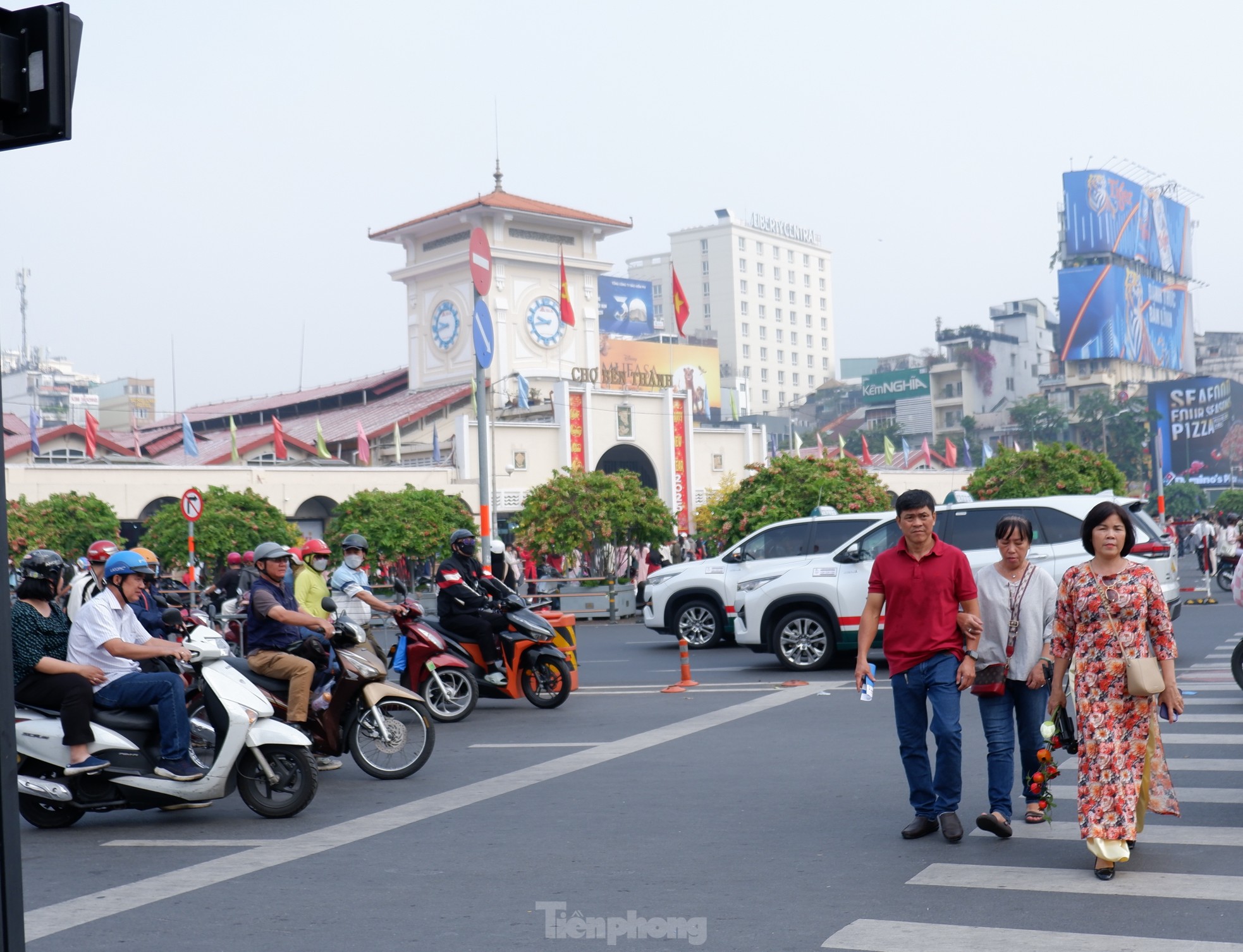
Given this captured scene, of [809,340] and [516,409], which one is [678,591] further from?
[809,340]

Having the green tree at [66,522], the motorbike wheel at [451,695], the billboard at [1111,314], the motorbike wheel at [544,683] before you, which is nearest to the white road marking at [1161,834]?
the motorbike wheel at [451,695]

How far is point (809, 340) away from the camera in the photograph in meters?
144

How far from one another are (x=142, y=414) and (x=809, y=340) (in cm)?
7046

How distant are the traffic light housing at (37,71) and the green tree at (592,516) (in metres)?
26.1

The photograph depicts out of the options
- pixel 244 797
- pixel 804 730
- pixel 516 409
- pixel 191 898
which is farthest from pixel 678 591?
pixel 516 409

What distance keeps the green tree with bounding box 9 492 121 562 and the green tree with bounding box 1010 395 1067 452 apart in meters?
68.4

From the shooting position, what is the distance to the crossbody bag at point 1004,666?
639 cm

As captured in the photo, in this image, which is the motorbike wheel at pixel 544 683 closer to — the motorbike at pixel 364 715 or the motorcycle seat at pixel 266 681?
the motorbike at pixel 364 715

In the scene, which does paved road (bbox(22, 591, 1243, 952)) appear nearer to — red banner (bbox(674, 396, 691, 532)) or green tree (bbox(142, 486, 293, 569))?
green tree (bbox(142, 486, 293, 569))

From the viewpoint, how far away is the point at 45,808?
7.50 m

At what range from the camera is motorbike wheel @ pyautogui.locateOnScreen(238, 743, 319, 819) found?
7465 millimetres

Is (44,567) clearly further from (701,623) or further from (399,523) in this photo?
(399,523)

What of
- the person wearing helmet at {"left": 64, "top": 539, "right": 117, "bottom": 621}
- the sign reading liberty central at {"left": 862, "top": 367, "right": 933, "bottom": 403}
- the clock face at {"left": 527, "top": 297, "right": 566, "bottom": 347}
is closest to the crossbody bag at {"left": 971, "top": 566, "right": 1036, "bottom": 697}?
the person wearing helmet at {"left": 64, "top": 539, "right": 117, "bottom": 621}

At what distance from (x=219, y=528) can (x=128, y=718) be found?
1097 inches
